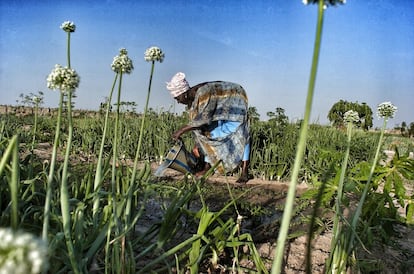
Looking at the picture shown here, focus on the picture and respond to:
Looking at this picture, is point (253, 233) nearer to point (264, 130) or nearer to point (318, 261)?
point (318, 261)

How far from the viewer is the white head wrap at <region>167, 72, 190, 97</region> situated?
5.56 metres

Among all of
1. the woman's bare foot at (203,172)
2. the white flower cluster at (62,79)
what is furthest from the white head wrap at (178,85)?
the white flower cluster at (62,79)

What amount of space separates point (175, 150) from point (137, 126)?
5.92ft

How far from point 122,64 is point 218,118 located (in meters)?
4.17

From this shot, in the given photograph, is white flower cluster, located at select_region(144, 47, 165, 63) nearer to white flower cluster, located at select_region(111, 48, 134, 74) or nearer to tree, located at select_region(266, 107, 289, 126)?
white flower cluster, located at select_region(111, 48, 134, 74)

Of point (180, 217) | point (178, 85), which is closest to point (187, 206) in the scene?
point (180, 217)

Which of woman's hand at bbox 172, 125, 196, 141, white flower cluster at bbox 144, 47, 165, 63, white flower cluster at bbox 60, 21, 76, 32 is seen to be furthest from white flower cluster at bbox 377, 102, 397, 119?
woman's hand at bbox 172, 125, 196, 141

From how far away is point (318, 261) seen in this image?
2510mm

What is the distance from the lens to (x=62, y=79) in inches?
44.8

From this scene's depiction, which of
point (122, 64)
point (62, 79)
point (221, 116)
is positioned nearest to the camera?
point (62, 79)

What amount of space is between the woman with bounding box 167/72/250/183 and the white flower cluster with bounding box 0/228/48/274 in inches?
190

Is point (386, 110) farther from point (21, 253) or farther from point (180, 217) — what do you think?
point (21, 253)

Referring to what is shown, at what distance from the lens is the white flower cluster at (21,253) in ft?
1.91

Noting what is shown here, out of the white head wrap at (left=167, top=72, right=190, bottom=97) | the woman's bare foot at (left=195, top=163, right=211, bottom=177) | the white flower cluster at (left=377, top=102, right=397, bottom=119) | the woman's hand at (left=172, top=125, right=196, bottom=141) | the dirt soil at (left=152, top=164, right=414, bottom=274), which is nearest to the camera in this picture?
the white flower cluster at (left=377, top=102, right=397, bottom=119)
